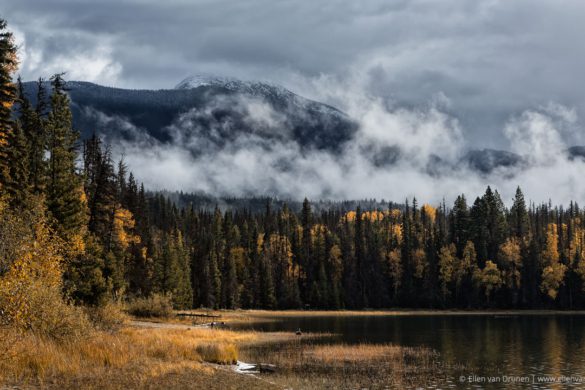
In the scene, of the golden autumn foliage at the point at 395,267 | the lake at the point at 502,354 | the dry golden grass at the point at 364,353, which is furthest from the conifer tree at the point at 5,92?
the golden autumn foliage at the point at 395,267

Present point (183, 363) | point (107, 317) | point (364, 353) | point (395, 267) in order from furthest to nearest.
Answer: point (395, 267) < point (364, 353) < point (107, 317) < point (183, 363)

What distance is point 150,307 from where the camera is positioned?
78.8 meters

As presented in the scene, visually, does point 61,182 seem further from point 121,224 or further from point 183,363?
point 183,363

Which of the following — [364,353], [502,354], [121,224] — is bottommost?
[502,354]

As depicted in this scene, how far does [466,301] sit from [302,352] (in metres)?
122

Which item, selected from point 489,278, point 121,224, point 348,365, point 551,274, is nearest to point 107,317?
point 348,365

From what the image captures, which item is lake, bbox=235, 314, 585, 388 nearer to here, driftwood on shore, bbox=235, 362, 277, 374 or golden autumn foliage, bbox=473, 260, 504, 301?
driftwood on shore, bbox=235, 362, 277, 374

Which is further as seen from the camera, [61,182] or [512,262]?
[512,262]

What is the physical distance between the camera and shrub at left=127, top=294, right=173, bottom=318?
78.4 meters

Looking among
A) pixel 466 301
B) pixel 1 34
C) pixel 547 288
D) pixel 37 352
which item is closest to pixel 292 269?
pixel 466 301

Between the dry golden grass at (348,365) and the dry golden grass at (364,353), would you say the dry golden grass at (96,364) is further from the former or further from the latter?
the dry golden grass at (364,353)

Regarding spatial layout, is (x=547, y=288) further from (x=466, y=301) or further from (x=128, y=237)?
(x=128, y=237)

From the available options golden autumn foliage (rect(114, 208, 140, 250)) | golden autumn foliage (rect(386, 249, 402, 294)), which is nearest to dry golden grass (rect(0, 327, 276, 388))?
golden autumn foliage (rect(114, 208, 140, 250))

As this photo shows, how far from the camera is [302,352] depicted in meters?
54.7
